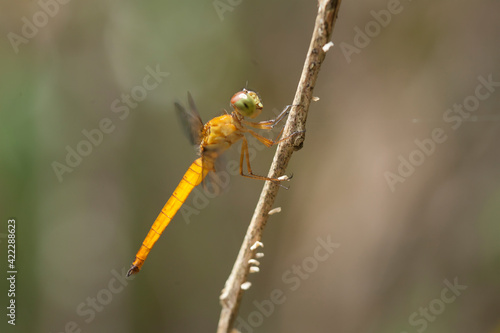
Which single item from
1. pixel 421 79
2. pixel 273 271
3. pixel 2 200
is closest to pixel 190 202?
pixel 273 271

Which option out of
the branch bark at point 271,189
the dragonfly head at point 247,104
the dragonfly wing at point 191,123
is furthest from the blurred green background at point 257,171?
the branch bark at point 271,189

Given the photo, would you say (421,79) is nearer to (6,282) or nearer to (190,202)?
(190,202)

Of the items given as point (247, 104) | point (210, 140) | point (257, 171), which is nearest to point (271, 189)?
point (247, 104)

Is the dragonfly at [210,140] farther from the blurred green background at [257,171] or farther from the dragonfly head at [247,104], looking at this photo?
the blurred green background at [257,171]

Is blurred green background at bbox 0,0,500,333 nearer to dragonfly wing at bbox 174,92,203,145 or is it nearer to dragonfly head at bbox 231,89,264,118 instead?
dragonfly wing at bbox 174,92,203,145

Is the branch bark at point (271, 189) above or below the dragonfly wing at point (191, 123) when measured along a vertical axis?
below

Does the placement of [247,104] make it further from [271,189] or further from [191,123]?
[271,189]

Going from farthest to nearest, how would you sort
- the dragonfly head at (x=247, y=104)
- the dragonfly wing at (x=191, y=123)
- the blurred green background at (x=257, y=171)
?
the blurred green background at (x=257, y=171)
the dragonfly wing at (x=191, y=123)
the dragonfly head at (x=247, y=104)

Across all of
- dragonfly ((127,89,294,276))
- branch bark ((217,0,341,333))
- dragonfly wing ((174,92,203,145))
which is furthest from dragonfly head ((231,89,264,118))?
branch bark ((217,0,341,333))
